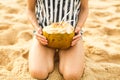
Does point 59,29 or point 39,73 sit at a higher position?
point 59,29

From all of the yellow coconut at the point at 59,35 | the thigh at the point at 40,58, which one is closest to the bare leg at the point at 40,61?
the thigh at the point at 40,58

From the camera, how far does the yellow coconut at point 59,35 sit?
1.74m

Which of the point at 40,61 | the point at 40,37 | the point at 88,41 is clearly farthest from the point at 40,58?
the point at 88,41

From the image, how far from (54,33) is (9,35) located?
777mm

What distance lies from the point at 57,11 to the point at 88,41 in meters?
0.50

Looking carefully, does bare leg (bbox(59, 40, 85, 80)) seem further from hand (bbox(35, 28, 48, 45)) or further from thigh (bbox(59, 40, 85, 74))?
hand (bbox(35, 28, 48, 45))

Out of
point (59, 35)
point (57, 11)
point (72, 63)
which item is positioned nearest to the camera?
point (59, 35)

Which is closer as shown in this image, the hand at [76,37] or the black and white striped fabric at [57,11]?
the hand at [76,37]

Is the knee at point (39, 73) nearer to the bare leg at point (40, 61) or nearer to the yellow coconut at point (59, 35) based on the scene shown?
the bare leg at point (40, 61)

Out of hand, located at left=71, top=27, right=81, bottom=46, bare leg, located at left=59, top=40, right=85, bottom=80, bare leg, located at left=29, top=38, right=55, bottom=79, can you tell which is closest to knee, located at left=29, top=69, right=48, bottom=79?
bare leg, located at left=29, top=38, right=55, bottom=79

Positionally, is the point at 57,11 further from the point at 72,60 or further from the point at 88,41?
the point at 88,41

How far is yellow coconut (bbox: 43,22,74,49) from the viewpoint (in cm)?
174

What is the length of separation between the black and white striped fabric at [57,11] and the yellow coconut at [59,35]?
187mm

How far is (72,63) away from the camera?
1848 mm
